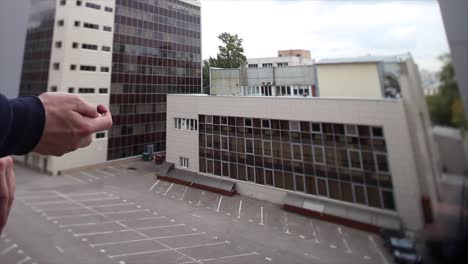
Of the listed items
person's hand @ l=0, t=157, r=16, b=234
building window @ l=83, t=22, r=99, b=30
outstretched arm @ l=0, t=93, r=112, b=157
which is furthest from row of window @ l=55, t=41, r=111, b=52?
outstretched arm @ l=0, t=93, r=112, b=157

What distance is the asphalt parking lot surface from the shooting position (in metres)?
0.97

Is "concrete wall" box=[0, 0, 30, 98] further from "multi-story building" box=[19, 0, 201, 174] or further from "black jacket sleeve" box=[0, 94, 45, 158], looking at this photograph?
"black jacket sleeve" box=[0, 94, 45, 158]

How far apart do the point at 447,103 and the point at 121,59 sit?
1.82 meters

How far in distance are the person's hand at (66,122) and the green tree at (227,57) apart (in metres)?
0.65

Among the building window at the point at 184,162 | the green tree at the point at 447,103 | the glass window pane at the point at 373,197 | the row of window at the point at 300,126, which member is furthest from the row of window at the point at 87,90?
the green tree at the point at 447,103

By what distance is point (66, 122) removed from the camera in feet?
1.86

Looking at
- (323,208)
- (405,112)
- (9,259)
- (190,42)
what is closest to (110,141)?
(190,42)

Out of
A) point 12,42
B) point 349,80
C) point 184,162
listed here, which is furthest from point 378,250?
point 12,42

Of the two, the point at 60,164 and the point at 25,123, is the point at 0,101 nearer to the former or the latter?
the point at 25,123

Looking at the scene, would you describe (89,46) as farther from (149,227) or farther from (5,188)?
(149,227)

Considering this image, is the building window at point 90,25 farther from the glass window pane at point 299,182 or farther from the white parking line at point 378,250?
the white parking line at point 378,250

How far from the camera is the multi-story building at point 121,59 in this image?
1.61 metres

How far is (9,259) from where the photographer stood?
1711mm

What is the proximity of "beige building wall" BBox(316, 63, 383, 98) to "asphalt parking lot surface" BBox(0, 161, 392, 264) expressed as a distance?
47 cm
